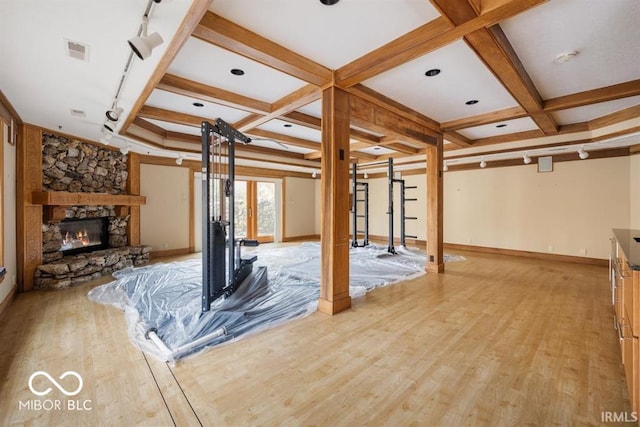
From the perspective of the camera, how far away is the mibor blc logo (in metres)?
1.75

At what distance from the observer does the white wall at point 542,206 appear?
18.8 ft

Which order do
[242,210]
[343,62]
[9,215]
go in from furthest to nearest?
[242,210], [9,215], [343,62]

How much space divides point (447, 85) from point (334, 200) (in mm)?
1917

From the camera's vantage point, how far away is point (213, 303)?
3342 millimetres

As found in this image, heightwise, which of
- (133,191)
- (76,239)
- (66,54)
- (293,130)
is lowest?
(76,239)

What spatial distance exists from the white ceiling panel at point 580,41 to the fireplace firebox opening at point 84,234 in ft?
21.5

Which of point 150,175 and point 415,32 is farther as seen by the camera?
point 150,175

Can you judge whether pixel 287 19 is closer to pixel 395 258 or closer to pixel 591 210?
pixel 395 258

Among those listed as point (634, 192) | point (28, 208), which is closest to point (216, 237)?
point (28, 208)

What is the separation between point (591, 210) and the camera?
591 centimetres

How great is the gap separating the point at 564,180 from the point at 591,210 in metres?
0.78

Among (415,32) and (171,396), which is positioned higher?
(415,32)

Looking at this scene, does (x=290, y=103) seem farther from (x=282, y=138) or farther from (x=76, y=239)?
(x=76, y=239)

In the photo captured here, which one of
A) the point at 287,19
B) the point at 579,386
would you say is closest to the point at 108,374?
the point at 287,19
